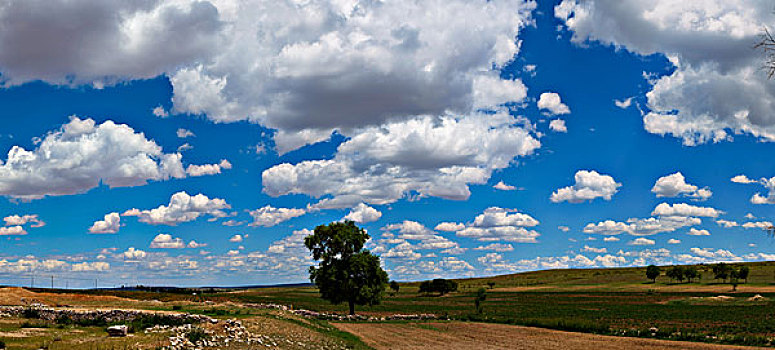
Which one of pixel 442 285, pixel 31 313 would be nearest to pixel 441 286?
pixel 442 285

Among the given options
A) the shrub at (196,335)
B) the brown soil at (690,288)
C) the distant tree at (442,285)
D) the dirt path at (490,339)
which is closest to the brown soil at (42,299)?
the dirt path at (490,339)

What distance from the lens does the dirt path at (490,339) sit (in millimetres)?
39844

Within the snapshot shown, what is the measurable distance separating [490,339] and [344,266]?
2183 centimetres

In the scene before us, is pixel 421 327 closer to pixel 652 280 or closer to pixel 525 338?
pixel 525 338

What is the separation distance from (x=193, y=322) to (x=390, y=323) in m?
29.4

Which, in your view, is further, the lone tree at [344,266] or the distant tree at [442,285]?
the distant tree at [442,285]

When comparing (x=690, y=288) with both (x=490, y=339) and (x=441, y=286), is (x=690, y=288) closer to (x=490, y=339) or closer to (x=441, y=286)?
(x=441, y=286)

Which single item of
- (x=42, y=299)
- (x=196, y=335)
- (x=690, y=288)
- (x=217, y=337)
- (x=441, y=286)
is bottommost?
(x=690, y=288)

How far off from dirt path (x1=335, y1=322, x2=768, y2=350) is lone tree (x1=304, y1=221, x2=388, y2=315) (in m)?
8.15

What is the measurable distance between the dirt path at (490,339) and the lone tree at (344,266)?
321 inches

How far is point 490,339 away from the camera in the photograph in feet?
147

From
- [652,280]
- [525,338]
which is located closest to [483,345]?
[525,338]

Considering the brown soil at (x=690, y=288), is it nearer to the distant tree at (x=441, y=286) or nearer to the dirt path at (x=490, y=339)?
the distant tree at (x=441, y=286)

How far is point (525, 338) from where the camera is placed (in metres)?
46.0
